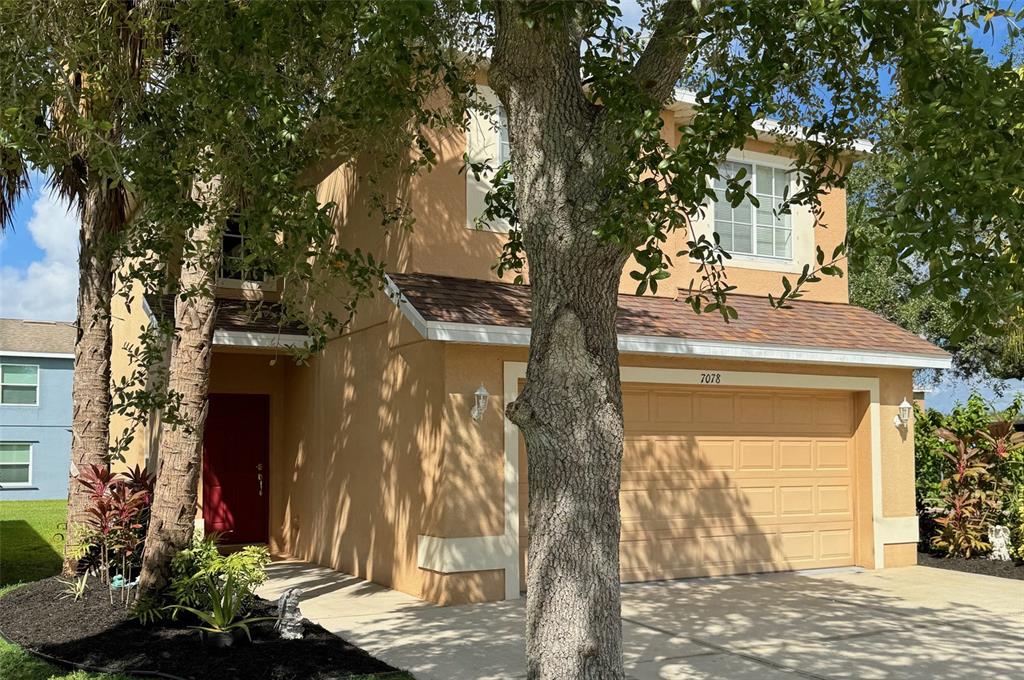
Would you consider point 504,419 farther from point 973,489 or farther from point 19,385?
point 19,385

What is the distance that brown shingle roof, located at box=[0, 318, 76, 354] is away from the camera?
102ft

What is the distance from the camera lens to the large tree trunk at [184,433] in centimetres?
930

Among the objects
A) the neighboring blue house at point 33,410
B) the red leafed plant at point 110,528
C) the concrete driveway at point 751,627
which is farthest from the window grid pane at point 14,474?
the red leafed plant at point 110,528

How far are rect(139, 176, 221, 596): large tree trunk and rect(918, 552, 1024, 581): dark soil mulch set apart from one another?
10350 millimetres

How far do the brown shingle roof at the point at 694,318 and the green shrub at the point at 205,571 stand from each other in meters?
3.06

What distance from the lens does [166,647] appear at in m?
8.16

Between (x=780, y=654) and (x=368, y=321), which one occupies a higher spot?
(x=368, y=321)

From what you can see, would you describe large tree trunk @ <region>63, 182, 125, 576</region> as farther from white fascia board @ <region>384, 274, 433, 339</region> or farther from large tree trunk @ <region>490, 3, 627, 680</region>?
large tree trunk @ <region>490, 3, 627, 680</region>

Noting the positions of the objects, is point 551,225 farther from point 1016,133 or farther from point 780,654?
point 780,654

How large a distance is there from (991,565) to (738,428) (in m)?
4.19

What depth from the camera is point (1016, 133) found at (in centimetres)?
486

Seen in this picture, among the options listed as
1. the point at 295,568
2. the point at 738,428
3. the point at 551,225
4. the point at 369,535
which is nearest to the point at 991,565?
the point at 738,428

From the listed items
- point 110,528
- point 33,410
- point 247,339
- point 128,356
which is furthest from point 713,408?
point 33,410

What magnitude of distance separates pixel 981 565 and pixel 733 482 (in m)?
3.93
